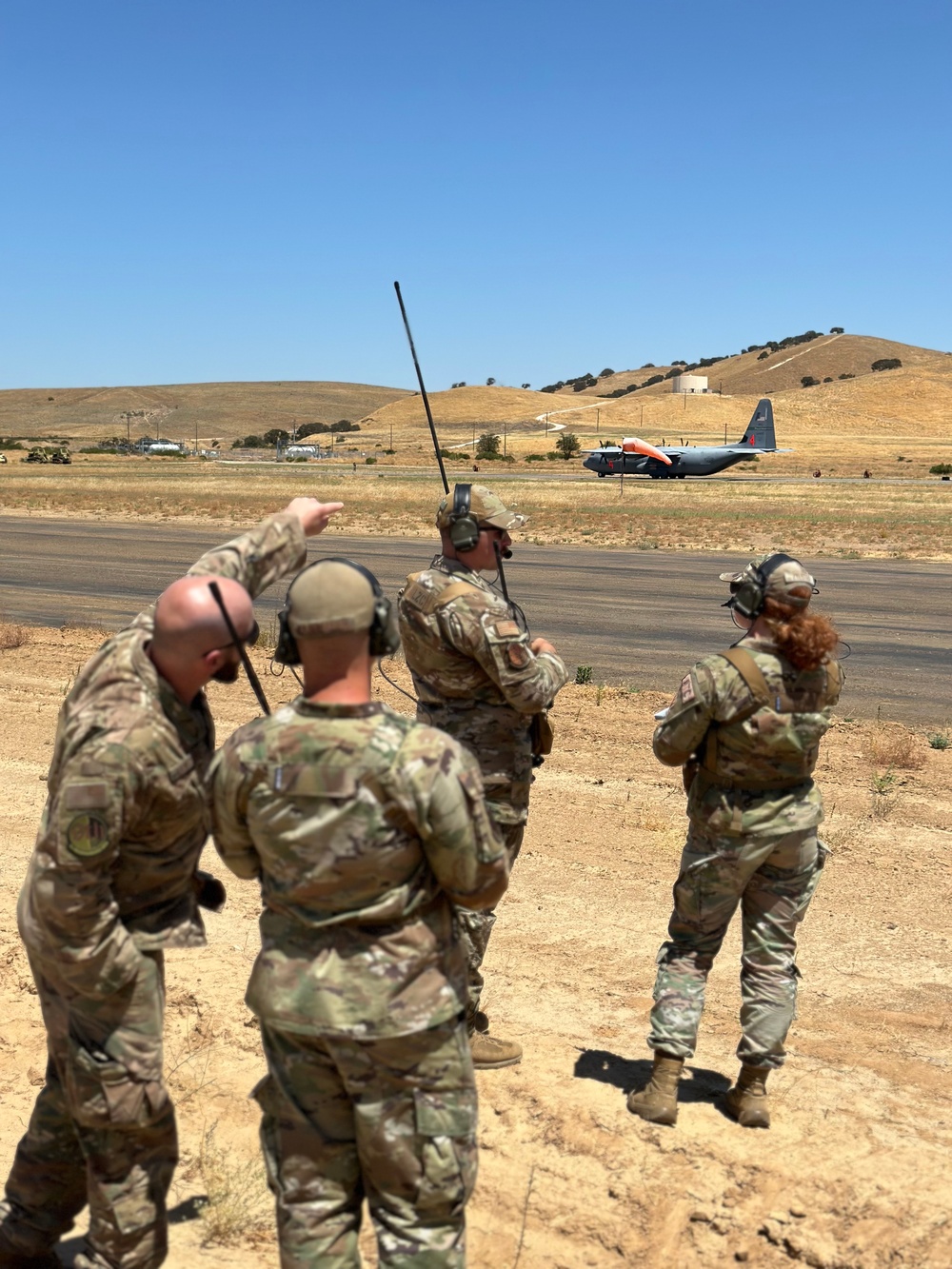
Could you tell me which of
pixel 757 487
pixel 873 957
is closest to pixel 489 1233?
pixel 873 957

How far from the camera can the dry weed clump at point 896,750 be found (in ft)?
35.9

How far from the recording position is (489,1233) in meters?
4.33

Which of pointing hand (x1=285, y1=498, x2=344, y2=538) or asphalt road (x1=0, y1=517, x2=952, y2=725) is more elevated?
pointing hand (x1=285, y1=498, x2=344, y2=538)

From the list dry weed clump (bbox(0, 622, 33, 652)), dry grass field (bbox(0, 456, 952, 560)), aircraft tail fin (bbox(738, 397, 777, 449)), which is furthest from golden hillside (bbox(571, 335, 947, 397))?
dry weed clump (bbox(0, 622, 33, 652))

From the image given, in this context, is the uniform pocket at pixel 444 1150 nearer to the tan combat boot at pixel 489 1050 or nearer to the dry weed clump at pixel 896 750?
the tan combat boot at pixel 489 1050

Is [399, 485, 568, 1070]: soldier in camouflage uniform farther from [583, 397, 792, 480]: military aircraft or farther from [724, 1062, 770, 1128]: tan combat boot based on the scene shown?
[583, 397, 792, 480]: military aircraft

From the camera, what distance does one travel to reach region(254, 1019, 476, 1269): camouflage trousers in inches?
117

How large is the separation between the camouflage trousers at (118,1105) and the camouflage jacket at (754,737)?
88.0 inches

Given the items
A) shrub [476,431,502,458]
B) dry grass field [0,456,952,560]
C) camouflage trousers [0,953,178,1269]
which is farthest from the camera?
shrub [476,431,502,458]

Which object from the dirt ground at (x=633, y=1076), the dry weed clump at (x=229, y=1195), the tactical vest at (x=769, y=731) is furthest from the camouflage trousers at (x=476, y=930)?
the dry weed clump at (x=229, y=1195)

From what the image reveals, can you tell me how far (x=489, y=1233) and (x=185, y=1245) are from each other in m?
1.05

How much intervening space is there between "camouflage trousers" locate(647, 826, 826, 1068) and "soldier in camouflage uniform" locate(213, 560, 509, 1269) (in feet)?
6.54

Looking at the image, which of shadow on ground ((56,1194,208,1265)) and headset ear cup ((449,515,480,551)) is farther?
headset ear cup ((449,515,480,551))

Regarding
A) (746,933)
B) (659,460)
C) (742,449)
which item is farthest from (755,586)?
(742,449)
